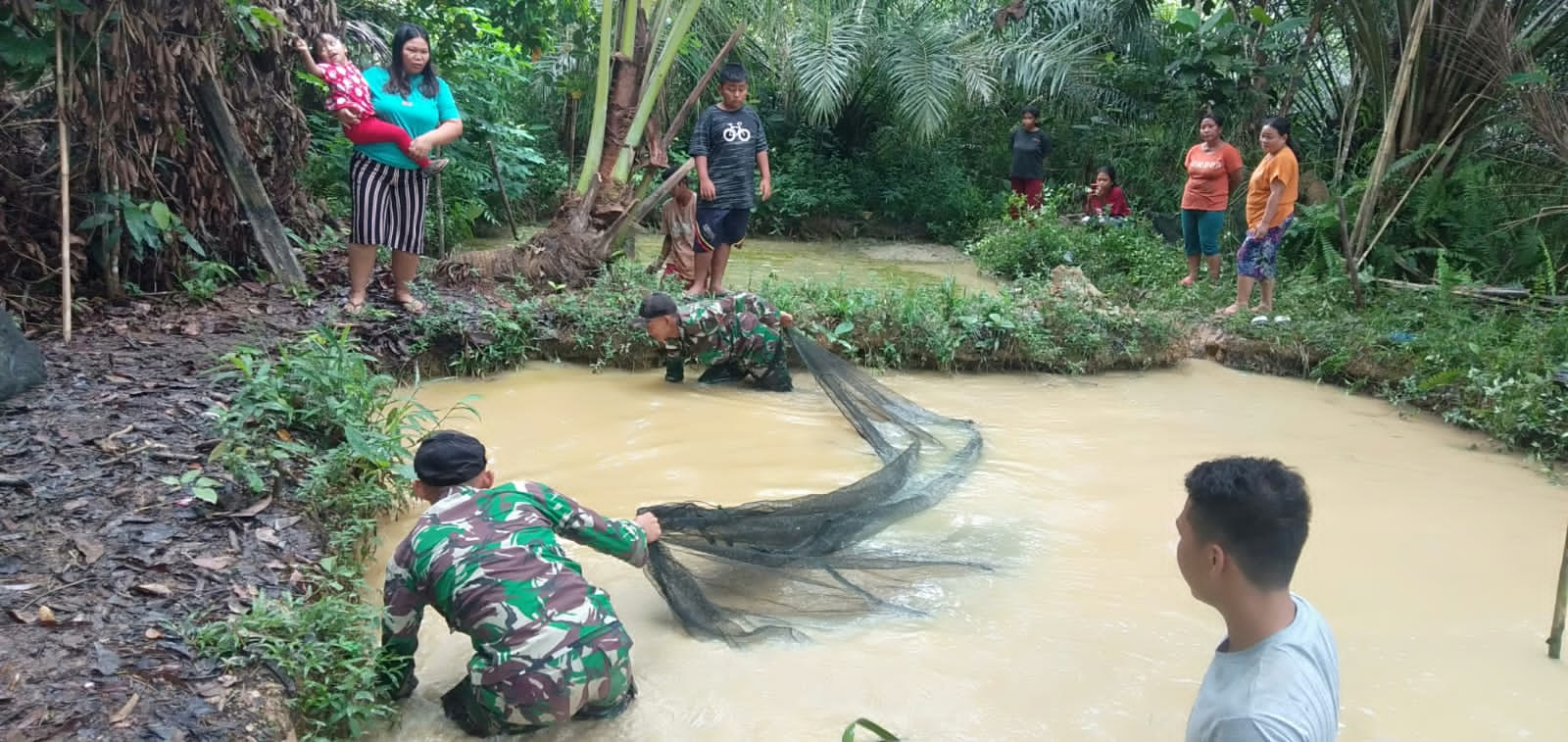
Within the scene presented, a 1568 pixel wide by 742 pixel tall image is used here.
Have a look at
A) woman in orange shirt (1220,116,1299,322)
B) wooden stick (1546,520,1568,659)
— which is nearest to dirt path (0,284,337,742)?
wooden stick (1546,520,1568,659)

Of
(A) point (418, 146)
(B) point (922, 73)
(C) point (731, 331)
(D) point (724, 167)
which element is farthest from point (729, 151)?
(B) point (922, 73)

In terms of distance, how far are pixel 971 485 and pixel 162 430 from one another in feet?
11.1

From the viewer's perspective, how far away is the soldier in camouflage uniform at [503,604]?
105 inches

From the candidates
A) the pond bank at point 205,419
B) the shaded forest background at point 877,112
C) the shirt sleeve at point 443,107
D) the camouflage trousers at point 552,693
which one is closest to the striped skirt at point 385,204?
the shirt sleeve at point 443,107

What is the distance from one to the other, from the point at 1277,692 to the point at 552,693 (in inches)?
68.7

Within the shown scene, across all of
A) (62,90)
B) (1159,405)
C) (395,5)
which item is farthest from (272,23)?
(1159,405)

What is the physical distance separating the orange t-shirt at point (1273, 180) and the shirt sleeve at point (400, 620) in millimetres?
7024

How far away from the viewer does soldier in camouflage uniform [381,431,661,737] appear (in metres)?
2.66

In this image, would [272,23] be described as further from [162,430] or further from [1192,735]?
[1192,735]

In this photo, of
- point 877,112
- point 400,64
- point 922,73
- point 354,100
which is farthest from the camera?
point 877,112

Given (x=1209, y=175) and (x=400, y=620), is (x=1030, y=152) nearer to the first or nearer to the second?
(x=1209, y=175)

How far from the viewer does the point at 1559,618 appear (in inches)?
125

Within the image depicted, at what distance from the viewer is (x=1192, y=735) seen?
5.83 feet

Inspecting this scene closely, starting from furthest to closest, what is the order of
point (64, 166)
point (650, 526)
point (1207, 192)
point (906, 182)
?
point (906, 182) < point (1207, 192) < point (64, 166) < point (650, 526)
